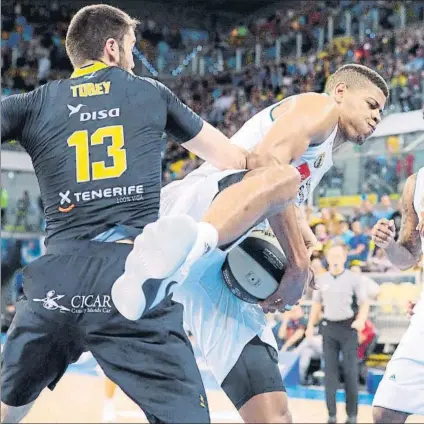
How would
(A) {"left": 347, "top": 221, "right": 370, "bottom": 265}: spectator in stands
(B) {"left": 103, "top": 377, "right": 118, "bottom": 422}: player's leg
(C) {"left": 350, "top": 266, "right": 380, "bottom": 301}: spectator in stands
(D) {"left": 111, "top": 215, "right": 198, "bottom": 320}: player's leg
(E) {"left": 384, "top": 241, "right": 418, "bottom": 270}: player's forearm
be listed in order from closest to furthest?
(D) {"left": 111, "top": 215, "right": 198, "bottom": 320}: player's leg, (E) {"left": 384, "top": 241, "right": 418, "bottom": 270}: player's forearm, (B) {"left": 103, "top": 377, "right": 118, "bottom": 422}: player's leg, (C) {"left": 350, "top": 266, "right": 380, "bottom": 301}: spectator in stands, (A) {"left": 347, "top": 221, "right": 370, "bottom": 265}: spectator in stands

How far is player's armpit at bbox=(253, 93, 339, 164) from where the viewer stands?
2746 millimetres

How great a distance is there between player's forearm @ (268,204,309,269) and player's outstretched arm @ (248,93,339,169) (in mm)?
204

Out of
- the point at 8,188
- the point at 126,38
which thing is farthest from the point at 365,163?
the point at 126,38

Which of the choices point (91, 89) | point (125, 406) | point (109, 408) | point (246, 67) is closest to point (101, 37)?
point (91, 89)

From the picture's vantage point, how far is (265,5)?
18484 mm

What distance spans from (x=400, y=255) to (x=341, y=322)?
2.81 meters

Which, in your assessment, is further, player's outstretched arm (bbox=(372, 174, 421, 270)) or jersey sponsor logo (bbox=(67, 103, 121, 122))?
player's outstretched arm (bbox=(372, 174, 421, 270))

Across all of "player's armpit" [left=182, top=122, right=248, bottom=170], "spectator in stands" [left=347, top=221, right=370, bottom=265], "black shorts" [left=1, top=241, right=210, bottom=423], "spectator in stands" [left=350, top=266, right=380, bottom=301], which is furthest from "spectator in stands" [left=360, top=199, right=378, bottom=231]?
"black shorts" [left=1, top=241, right=210, bottom=423]

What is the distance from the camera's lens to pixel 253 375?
297 cm

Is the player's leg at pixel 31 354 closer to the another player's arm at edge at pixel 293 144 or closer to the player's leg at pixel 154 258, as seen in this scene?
the player's leg at pixel 154 258

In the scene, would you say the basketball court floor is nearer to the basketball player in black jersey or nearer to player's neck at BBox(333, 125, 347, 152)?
player's neck at BBox(333, 125, 347, 152)

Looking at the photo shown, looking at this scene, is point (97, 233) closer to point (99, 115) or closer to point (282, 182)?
point (99, 115)

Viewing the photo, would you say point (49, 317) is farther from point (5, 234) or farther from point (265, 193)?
point (5, 234)

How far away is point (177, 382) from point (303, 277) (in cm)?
80
